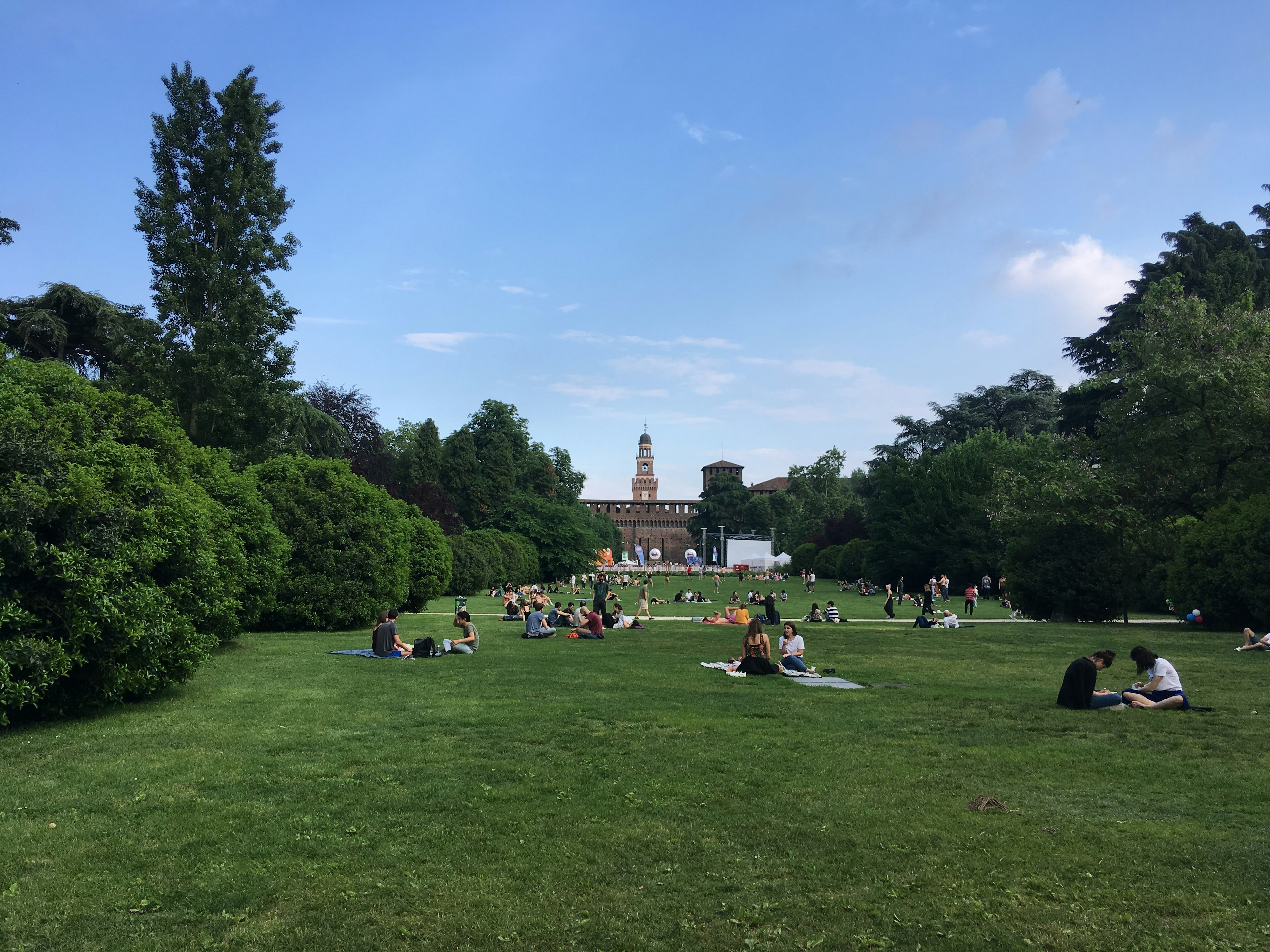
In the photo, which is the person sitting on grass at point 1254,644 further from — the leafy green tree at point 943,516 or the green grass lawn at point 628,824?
the leafy green tree at point 943,516

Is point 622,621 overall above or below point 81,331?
below

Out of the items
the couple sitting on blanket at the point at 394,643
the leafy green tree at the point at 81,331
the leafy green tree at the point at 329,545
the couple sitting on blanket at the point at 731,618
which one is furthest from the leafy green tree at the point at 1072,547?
the leafy green tree at the point at 81,331

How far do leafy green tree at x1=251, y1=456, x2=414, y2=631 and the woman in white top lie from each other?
15985mm

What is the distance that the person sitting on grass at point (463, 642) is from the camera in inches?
658

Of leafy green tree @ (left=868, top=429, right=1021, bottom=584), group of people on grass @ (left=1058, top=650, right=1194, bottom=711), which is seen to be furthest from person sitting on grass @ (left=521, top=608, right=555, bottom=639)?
leafy green tree @ (left=868, top=429, right=1021, bottom=584)

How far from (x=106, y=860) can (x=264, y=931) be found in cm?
158

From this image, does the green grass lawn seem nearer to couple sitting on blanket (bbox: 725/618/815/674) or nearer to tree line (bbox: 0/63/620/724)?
tree line (bbox: 0/63/620/724)

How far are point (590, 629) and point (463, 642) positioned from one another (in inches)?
181

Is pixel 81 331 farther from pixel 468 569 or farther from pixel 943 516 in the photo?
pixel 943 516

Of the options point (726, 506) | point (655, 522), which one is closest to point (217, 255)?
point (726, 506)

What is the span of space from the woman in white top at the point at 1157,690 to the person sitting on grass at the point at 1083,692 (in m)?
0.21

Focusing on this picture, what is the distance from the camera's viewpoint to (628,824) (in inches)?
247

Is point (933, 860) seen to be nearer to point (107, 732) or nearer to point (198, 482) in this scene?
point (107, 732)

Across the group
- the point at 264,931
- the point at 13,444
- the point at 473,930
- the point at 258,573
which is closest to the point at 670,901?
the point at 473,930
